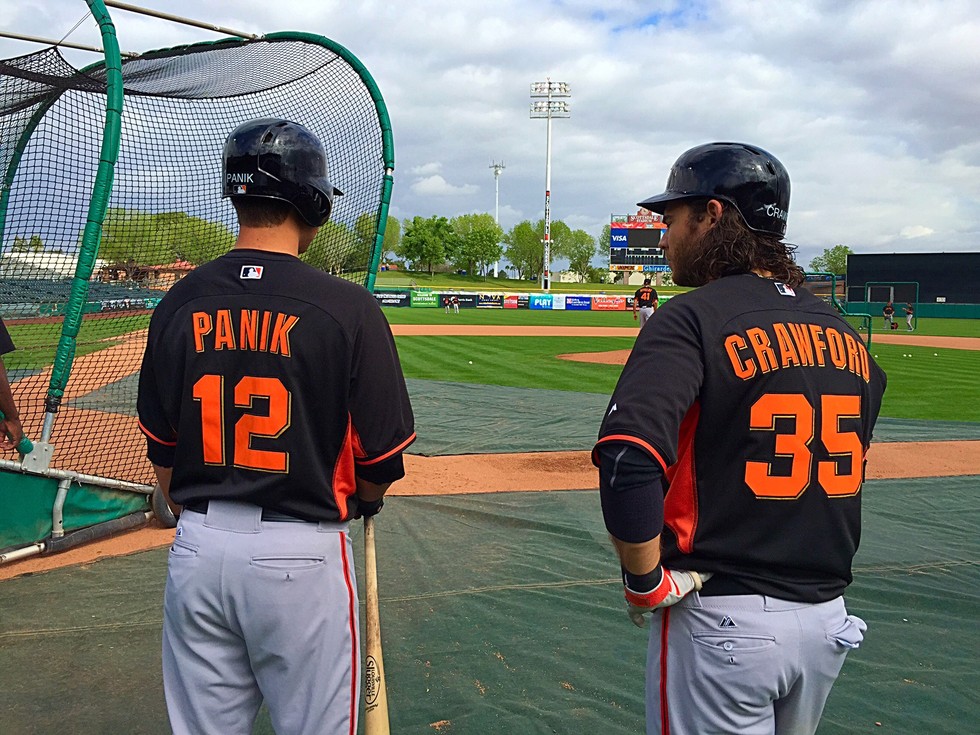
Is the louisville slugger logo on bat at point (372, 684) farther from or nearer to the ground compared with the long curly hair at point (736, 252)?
nearer to the ground

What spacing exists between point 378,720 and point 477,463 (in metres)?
5.09

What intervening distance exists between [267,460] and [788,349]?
127cm

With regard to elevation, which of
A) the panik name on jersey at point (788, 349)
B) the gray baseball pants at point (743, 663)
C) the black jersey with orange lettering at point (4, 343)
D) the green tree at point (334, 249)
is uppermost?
the green tree at point (334, 249)

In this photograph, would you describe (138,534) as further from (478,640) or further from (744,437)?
(744,437)

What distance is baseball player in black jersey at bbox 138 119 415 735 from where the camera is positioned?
6.06ft

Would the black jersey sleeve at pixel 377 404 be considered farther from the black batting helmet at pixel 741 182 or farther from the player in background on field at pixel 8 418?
the player in background on field at pixel 8 418

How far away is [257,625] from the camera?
181 centimetres

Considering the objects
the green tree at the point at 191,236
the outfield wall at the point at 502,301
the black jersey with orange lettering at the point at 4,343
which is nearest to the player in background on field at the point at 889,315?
the outfield wall at the point at 502,301

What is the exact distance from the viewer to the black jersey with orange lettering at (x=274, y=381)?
6.14 feet

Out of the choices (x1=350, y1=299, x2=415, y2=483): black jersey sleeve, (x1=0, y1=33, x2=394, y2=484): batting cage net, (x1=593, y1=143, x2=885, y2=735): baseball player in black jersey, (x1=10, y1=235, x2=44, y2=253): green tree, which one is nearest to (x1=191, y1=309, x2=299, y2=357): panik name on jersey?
(x1=350, y1=299, x2=415, y2=483): black jersey sleeve

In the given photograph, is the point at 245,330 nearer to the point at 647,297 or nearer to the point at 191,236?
the point at 191,236

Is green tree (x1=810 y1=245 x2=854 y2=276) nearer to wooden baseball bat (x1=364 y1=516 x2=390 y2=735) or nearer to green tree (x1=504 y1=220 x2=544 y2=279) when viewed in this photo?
green tree (x1=504 y1=220 x2=544 y2=279)

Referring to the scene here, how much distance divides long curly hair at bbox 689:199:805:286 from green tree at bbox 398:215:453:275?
83.6 m

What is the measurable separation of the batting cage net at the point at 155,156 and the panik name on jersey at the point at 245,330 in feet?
7.28
